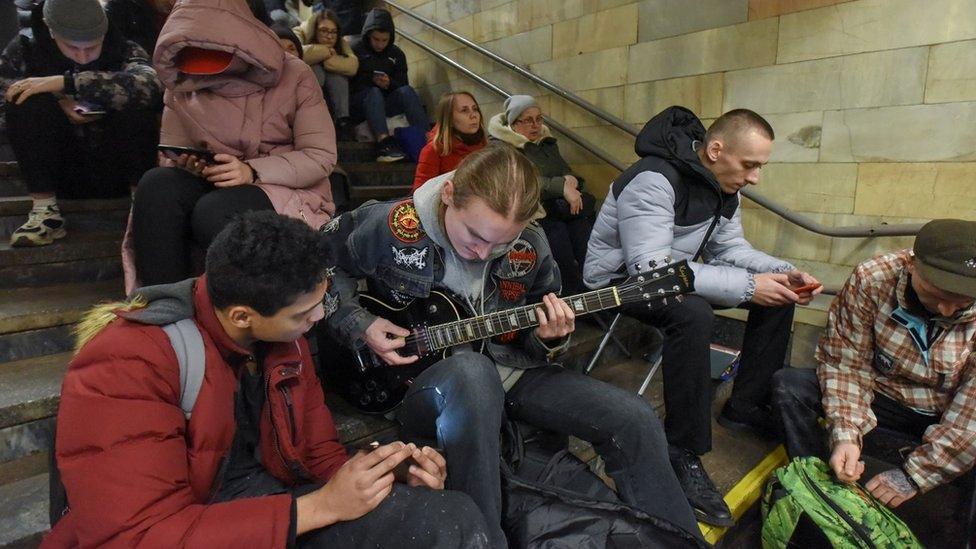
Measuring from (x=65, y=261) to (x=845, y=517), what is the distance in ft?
10.9

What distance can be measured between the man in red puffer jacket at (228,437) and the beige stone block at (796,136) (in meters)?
2.66

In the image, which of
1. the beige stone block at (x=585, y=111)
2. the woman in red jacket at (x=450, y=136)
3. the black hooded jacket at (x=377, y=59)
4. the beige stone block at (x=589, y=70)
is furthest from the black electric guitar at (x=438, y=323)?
the black hooded jacket at (x=377, y=59)

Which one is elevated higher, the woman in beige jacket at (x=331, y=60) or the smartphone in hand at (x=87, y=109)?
the woman in beige jacket at (x=331, y=60)

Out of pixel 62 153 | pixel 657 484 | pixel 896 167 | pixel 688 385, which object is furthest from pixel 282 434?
pixel 896 167

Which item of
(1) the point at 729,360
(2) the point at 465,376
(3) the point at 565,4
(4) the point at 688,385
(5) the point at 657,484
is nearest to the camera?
(2) the point at 465,376

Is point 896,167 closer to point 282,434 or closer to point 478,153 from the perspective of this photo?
point 478,153

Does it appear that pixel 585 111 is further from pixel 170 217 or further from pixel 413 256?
pixel 170 217

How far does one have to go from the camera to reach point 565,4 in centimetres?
377

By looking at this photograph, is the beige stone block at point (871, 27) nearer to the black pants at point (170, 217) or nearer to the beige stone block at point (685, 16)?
the beige stone block at point (685, 16)

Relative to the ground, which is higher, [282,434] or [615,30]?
[615,30]

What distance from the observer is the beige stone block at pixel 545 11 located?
3.72 metres

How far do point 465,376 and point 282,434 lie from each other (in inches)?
19.9

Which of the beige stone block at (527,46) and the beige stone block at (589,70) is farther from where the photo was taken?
the beige stone block at (527,46)

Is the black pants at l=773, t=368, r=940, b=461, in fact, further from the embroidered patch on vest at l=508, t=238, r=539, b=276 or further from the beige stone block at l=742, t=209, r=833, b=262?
the embroidered patch on vest at l=508, t=238, r=539, b=276
